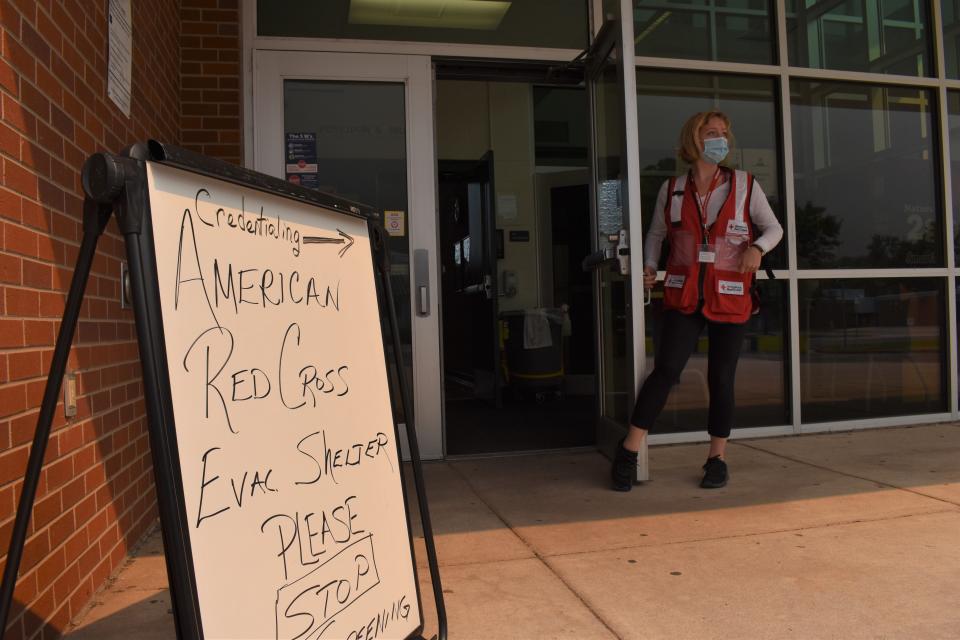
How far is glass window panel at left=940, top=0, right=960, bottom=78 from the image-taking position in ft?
16.6

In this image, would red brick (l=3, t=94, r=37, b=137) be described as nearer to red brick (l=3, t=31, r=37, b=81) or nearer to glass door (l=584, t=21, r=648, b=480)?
red brick (l=3, t=31, r=37, b=81)

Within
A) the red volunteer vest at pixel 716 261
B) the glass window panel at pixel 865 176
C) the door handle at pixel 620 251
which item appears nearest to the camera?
the red volunteer vest at pixel 716 261

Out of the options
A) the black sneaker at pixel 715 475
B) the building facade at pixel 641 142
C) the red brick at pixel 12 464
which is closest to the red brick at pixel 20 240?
the red brick at pixel 12 464

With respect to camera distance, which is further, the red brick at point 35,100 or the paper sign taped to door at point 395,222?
the paper sign taped to door at point 395,222

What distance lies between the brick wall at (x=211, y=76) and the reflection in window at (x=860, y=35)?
3.33 m

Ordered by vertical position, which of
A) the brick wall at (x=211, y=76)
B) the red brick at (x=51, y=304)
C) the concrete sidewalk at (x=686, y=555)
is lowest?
the concrete sidewalk at (x=686, y=555)

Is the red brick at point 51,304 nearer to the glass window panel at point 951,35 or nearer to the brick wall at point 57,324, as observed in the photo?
the brick wall at point 57,324

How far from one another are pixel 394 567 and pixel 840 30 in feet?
15.3

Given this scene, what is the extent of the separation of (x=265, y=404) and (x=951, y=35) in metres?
5.50

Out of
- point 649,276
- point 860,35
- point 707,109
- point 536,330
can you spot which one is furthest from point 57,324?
point 536,330

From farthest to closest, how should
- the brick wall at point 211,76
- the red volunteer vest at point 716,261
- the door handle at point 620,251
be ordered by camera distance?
the brick wall at point 211,76, the door handle at point 620,251, the red volunteer vest at point 716,261

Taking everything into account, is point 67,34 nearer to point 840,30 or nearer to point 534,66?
point 534,66

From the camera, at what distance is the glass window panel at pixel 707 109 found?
4539mm

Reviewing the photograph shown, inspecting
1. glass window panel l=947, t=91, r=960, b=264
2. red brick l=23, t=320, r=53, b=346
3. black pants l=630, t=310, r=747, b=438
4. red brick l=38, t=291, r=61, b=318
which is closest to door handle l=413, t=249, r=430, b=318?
black pants l=630, t=310, r=747, b=438
